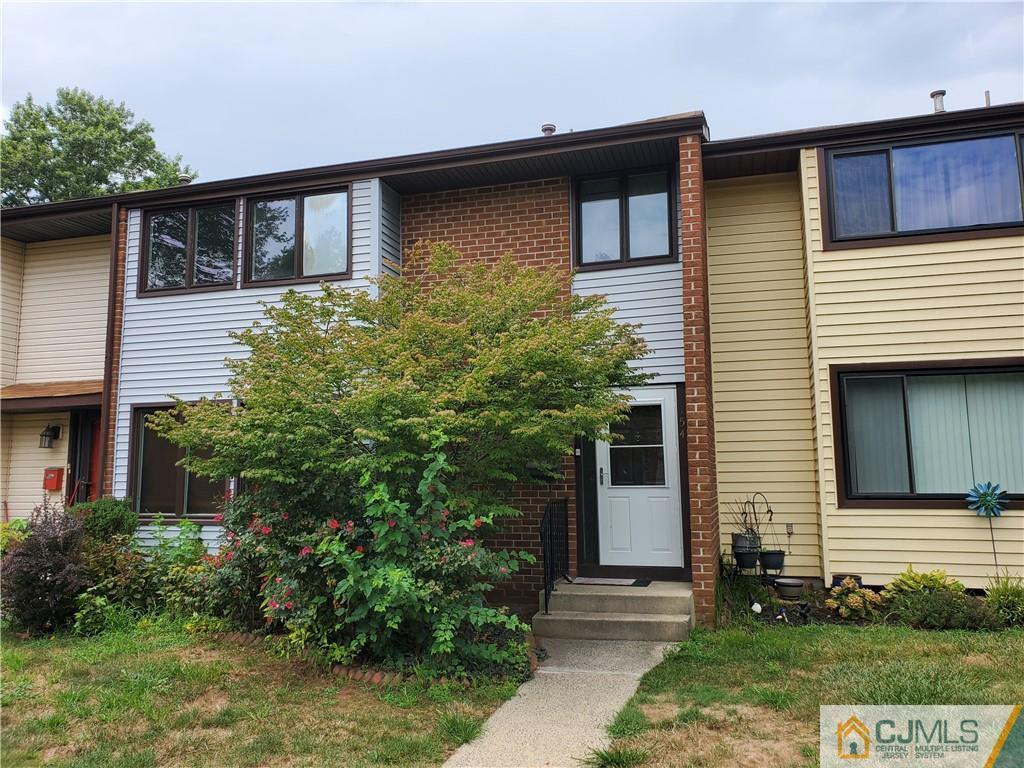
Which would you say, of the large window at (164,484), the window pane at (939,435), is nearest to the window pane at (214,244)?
the large window at (164,484)

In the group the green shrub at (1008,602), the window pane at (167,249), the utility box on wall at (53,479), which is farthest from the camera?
the utility box on wall at (53,479)

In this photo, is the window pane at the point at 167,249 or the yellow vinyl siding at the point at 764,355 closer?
the yellow vinyl siding at the point at 764,355

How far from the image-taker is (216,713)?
4.61 m

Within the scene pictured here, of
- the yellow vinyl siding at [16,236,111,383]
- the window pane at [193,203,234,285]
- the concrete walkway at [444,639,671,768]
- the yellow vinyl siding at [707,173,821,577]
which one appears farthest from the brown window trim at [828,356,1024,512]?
the yellow vinyl siding at [16,236,111,383]

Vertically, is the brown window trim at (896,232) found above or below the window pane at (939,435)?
above

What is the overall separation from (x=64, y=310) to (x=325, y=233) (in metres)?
5.16

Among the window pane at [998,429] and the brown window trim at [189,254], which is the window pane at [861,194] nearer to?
the window pane at [998,429]

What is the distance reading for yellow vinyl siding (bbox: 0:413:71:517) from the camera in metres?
11.1

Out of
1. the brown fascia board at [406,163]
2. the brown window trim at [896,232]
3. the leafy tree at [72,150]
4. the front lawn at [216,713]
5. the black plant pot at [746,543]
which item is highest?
the leafy tree at [72,150]

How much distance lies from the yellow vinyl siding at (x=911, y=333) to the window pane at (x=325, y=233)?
19.0 ft

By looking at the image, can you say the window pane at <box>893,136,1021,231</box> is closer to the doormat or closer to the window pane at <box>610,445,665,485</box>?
the window pane at <box>610,445,665,485</box>

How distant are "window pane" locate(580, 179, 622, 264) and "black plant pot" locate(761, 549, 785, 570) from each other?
385 cm

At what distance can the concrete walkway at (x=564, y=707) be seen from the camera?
4043 mm

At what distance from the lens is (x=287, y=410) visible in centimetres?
566
